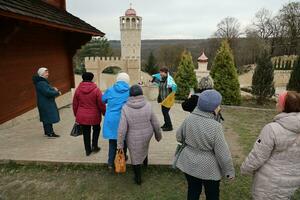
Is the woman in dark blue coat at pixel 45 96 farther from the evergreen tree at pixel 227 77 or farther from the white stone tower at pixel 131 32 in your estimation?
the white stone tower at pixel 131 32

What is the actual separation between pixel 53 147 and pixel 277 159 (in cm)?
439

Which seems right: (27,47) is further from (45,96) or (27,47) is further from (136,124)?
(136,124)

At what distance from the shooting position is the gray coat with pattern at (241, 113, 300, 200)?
2.78 metres

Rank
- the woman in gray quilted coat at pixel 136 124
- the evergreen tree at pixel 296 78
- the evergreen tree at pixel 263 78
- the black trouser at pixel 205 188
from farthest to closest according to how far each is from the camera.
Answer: the evergreen tree at pixel 296 78, the evergreen tree at pixel 263 78, the woman in gray quilted coat at pixel 136 124, the black trouser at pixel 205 188

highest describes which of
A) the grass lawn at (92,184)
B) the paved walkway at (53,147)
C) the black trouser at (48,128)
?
the black trouser at (48,128)

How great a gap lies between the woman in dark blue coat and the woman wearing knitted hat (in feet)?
11.7

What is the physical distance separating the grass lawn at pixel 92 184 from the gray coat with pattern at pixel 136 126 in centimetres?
51

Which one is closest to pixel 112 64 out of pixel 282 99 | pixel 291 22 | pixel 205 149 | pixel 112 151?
pixel 112 151

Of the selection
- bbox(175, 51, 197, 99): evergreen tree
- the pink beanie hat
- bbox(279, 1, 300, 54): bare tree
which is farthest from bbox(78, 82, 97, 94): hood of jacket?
bbox(279, 1, 300, 54): bare tree

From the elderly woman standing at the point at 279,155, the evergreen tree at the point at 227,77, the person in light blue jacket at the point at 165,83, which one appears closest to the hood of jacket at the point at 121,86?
the person in light blue jacket at the point at 165,83

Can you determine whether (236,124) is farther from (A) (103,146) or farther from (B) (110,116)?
(B) (110,116)

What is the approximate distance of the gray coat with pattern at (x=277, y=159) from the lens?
2.78 meters

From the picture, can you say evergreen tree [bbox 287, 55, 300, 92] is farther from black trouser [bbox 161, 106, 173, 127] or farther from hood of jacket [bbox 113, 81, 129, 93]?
hood of jacket [bbox 113, 81, 129, 93]

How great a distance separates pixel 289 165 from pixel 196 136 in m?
0.98
